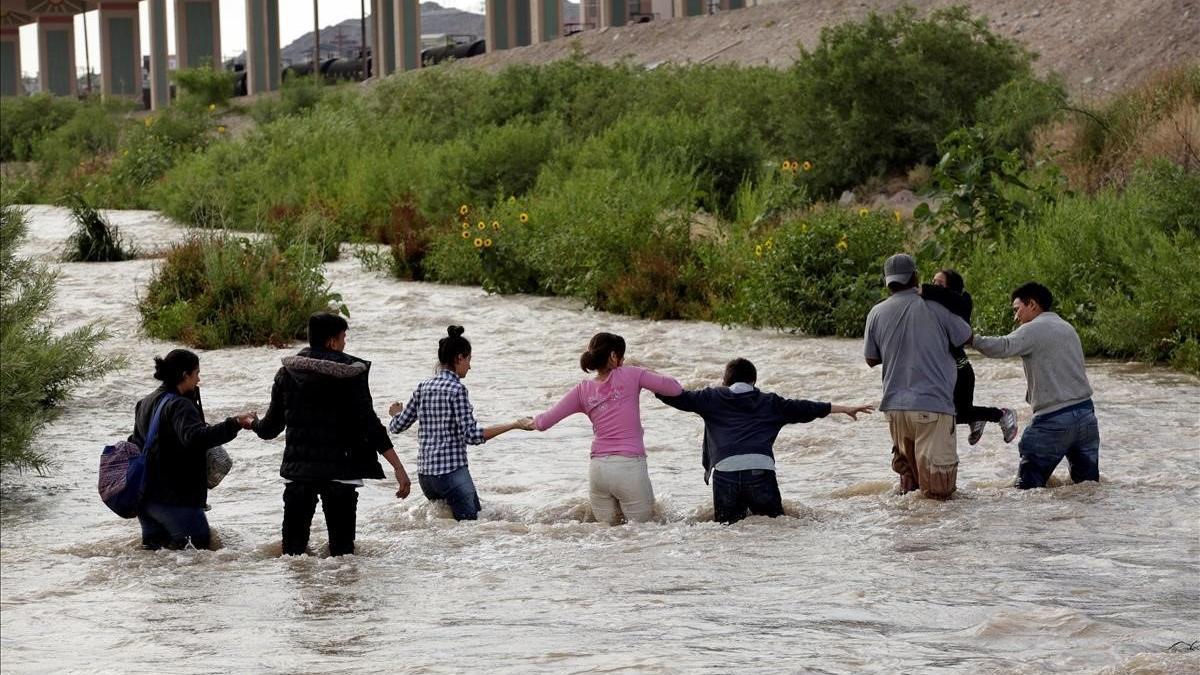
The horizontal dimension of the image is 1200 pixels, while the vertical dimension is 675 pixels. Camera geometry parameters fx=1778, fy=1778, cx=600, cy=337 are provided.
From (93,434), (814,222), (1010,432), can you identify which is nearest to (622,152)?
(814,222)

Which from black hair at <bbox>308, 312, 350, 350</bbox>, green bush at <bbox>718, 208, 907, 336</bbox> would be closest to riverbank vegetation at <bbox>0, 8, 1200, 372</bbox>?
green bush at <bbox>718, 208, 907, 336</bbox>

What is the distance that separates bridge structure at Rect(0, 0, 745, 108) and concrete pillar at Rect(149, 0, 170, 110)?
0.11ft

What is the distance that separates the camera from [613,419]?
948 cm

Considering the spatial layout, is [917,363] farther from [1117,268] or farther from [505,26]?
[505,26]

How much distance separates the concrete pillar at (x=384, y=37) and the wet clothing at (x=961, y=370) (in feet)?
158

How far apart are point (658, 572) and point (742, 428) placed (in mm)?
965

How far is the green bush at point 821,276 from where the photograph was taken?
59.5 feet

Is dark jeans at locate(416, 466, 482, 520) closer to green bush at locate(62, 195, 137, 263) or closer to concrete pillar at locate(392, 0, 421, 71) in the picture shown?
green bush at locate(62, 195, 137, 263)

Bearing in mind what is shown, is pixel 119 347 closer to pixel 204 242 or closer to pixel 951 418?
pixel 204 242

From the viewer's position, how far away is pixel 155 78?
2424 inches

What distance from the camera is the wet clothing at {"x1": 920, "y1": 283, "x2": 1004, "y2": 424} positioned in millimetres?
10031

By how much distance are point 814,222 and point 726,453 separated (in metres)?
9.66

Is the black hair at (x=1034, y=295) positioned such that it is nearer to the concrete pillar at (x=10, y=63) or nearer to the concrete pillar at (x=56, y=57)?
the concrete pillar at (x=56, y=57)

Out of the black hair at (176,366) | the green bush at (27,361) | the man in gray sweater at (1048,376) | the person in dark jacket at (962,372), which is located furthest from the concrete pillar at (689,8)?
the black hair at (176,366)
